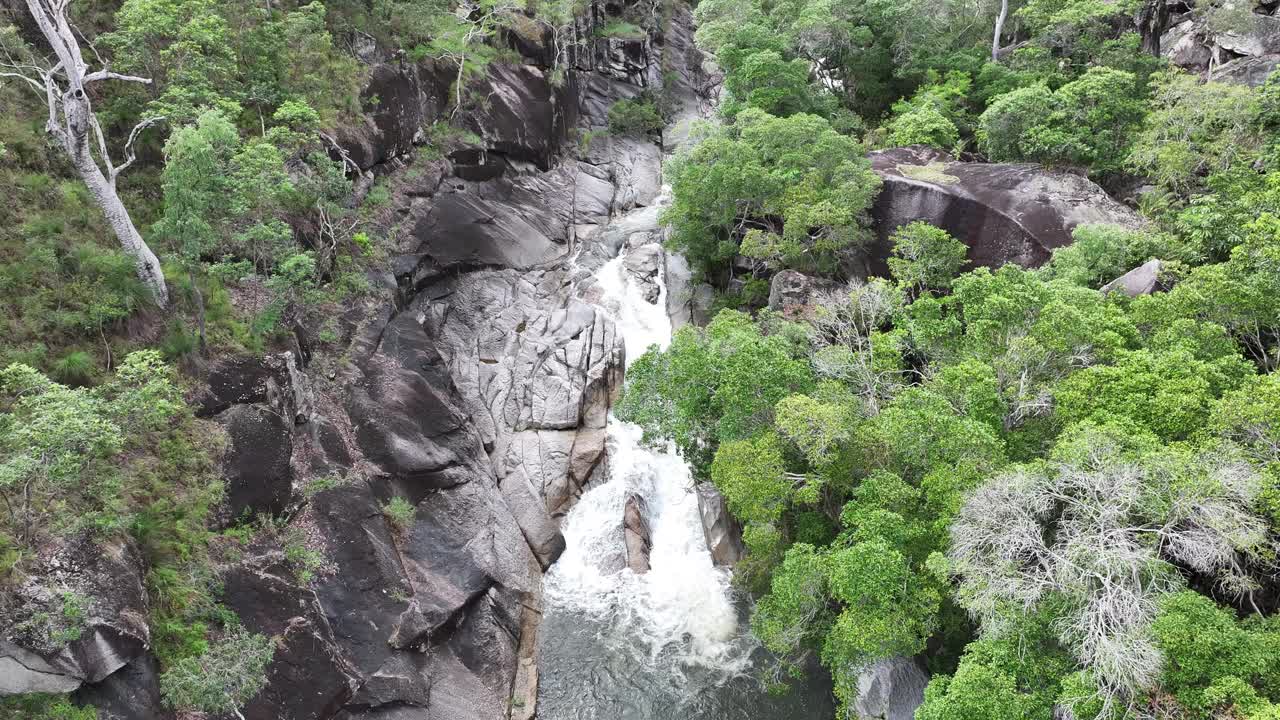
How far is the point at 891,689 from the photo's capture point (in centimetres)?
1833

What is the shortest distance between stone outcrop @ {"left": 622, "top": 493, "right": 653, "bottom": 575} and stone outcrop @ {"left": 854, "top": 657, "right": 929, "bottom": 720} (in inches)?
360

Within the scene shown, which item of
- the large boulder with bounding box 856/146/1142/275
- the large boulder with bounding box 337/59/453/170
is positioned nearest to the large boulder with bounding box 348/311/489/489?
the large boulder with bounding box 337/59/453/170

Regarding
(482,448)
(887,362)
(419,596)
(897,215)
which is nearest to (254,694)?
(419,596)

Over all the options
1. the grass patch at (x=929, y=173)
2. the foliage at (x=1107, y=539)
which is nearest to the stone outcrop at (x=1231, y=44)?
the grass patch at (x=929, y=173)

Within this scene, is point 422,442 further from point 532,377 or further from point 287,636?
point 287,636

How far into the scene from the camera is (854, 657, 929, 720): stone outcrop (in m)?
17.8

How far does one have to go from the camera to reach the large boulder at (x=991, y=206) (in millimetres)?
26078

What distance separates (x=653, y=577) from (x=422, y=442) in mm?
9944

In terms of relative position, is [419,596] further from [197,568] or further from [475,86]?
[475,86]

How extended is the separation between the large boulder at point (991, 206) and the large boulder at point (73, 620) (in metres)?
28.4

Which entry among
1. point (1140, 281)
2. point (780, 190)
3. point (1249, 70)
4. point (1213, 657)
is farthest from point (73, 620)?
point (1249, 70)

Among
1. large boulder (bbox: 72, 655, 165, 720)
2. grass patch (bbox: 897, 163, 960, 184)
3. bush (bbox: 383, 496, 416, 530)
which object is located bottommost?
bush (bbox: 383, 496, 416, 530)

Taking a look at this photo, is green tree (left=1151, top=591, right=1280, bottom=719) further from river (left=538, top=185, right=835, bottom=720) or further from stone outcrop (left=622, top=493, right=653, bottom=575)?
stone outcrop (left=622, top=493, right=653, bottom=575)

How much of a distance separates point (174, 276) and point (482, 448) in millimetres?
12115
